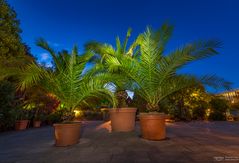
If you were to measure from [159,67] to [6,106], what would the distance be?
25.3 ft

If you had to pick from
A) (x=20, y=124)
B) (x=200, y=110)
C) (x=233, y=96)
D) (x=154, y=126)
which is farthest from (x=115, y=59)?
(x=233, y=96)

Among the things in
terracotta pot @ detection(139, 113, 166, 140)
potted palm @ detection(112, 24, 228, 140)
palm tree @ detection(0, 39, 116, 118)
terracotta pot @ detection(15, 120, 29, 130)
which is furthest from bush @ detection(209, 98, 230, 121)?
terracotta pot @ detection(15, 120, 29, 130)

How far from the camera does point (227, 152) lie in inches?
140

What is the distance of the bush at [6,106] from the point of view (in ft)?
29.0

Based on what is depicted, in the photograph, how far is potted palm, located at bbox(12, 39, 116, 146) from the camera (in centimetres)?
479

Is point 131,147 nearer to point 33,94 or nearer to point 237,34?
point 33,94

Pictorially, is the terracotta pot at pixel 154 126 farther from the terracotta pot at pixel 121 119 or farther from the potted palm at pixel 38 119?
the potted palm at pixel 38 119

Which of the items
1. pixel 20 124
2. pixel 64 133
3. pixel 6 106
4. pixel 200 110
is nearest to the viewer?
pixel 64 133

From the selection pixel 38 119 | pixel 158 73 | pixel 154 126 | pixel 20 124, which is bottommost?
pixel 20 124

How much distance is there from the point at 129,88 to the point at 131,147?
2015mm

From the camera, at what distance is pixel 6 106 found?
902cm

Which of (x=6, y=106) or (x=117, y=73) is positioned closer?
(x=117, y=73)

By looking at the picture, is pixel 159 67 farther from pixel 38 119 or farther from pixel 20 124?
pixel 38 119

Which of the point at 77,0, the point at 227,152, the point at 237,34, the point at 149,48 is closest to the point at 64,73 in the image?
the point at 149,48
